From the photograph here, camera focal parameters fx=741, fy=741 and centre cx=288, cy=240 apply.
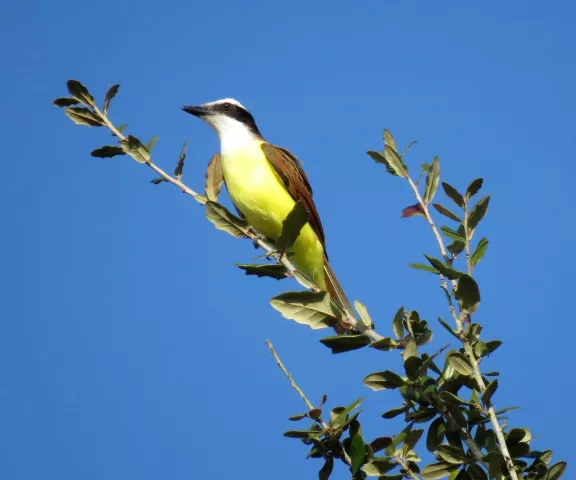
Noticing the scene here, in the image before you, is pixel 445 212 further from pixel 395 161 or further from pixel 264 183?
pixel 264 183

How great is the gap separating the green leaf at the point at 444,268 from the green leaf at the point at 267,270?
723 mm

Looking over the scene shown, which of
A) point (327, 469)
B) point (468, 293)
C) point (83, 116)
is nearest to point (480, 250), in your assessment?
point (468, 293)

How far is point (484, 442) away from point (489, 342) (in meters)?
0.34

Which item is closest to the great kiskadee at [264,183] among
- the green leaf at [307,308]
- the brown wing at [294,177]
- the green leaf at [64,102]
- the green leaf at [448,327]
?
the brown wing at [294,177]

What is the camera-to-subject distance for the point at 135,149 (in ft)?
11.3

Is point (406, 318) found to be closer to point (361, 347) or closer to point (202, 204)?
point (361, 347)

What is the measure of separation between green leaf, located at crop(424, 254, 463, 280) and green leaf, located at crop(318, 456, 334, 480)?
0.78 metres

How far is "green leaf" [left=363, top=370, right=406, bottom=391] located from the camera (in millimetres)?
2563

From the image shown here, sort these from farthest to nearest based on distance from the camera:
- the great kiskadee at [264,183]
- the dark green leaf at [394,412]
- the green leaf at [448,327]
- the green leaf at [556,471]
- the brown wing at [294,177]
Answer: the brown wing at [294,177] < the great kiskadee at [264,183] < the dark green leaf at [394,412] < the green leaf at [448,327] < the green leaf at [556,471]

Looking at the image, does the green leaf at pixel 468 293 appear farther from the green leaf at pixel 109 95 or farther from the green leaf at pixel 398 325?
the green leaf at pixel 109 95

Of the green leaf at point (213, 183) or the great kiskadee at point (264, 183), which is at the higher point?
the great kiskadee at point (264, 183)

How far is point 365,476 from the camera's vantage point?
2523 millimetres

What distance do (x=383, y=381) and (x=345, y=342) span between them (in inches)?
7.6

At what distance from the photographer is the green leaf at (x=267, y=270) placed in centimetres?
302
